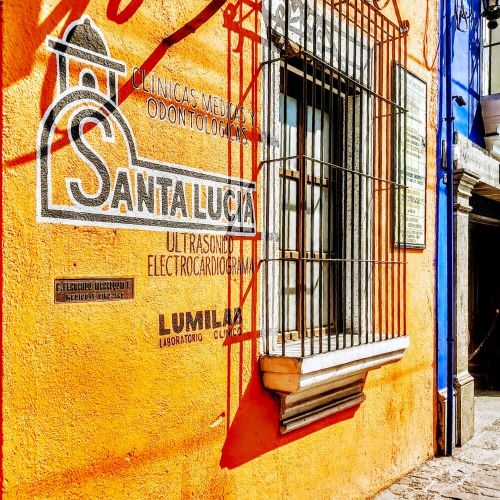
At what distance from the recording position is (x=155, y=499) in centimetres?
276

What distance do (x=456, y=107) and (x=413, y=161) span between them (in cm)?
127

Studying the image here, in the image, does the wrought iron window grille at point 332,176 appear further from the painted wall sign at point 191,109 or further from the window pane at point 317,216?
the painted wall sign at point 191,109

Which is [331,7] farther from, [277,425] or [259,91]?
[277,425]

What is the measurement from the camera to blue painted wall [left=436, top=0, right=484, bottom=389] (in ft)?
18.6

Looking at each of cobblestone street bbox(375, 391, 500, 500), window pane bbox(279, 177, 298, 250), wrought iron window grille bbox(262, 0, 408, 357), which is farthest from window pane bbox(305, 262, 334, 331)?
cobblestone street bbox(375, 391, 500, 500)

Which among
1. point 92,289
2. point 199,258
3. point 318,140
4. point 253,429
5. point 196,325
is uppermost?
point 318,140

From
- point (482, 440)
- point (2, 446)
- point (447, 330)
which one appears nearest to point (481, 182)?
point (447, 330)

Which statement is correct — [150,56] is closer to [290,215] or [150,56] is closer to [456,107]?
[290,215]

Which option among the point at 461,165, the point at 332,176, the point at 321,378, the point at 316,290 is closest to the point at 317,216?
the point at 332,176

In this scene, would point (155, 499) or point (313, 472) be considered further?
point (313, 472)

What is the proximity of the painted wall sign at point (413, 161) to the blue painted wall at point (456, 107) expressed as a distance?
41cm

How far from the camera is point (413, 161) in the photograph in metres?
5.15

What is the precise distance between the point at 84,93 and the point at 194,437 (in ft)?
5.84

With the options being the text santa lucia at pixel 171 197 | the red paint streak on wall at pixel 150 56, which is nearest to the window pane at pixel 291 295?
the text santa lucia at pixel 171 197
